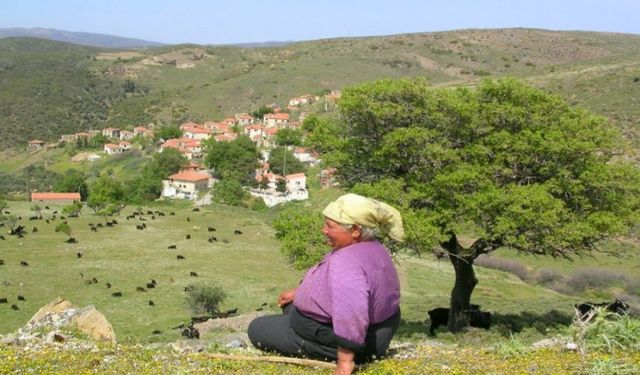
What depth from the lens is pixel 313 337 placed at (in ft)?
21.6

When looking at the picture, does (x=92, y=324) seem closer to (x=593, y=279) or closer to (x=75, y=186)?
(x=593, y=279)

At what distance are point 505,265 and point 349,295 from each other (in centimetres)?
3778

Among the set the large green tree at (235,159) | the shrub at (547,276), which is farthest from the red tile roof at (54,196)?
the shrub at (547,276)

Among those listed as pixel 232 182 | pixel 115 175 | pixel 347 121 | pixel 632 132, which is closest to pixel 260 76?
pixel 115 175

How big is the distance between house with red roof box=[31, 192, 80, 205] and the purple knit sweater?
77207 mm

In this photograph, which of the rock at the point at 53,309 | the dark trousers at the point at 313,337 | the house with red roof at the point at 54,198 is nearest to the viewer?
the dark trousers at the point at 313,337

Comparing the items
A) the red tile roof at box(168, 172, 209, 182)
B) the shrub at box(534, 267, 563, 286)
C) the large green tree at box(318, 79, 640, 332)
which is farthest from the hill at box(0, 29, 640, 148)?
the large green tree at box(318, 79, 640, 332)

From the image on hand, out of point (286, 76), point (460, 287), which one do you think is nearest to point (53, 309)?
point (460, 287)

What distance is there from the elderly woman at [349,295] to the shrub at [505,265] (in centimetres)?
3526

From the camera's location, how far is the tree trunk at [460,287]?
741 inches

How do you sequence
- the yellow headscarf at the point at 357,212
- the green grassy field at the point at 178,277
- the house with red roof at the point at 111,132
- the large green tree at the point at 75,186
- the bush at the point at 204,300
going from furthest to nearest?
1. the house with red roof at the point at 111,132
2. the large green tree at the point at 75,186
3. the bush at the point at 204,300
4. the green grassy field at the point at 178,277
5. the yellow headscarf at the point at 357,212

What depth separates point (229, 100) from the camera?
148m

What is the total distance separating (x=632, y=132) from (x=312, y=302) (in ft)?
178

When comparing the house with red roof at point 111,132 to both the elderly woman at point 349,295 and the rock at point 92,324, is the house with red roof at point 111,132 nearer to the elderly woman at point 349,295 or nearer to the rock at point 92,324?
the rock at point 92,324
